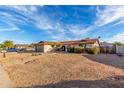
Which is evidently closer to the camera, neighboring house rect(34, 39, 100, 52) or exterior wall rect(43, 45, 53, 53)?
neighboring house rect(34, 39, 100, 52)

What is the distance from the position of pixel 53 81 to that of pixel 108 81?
7.21 ft

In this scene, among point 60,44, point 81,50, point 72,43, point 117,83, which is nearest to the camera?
point 117,83

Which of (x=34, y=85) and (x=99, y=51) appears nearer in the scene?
(x=34, y=85)

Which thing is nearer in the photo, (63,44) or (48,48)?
(63,44)

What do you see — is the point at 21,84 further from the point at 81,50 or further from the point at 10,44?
the point at 10,44

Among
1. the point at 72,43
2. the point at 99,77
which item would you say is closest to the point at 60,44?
the point at 72,43

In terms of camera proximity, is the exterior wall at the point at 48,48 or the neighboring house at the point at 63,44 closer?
the neighboring house at the point at 63,44

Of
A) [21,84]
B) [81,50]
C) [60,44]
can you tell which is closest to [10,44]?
[60,44]

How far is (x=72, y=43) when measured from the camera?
3716cm

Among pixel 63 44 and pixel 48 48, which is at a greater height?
pixel 63 44
